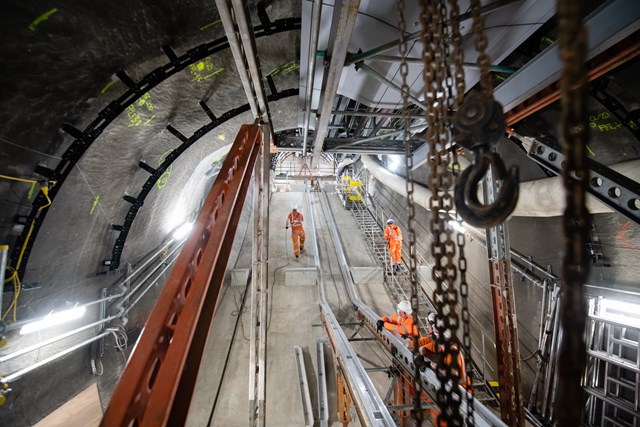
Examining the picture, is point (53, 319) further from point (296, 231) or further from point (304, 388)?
point (296, 231)

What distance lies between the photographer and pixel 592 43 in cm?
267

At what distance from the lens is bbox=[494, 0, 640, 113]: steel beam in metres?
2.39

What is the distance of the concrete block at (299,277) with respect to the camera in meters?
8.44

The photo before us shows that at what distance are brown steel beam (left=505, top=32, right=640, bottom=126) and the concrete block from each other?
Result: 22.8 ft

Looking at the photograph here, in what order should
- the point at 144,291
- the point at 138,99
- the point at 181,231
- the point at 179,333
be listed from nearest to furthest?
the point at 179,333, the point at 138,99, the point at 144,291, the point at 181,231

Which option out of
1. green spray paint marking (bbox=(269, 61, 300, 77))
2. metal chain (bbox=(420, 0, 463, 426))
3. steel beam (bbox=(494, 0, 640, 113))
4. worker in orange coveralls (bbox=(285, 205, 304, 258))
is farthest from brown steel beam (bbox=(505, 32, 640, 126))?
worker in orange coveralls (bbox=(285, 205, 304, 258))

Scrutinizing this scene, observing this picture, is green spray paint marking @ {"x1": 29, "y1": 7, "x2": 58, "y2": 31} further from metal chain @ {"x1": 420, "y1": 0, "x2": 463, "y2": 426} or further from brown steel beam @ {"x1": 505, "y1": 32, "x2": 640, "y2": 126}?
brown steel beam @ {"x1": 505, "y1": 32, "x2": 640, "y2": 126}

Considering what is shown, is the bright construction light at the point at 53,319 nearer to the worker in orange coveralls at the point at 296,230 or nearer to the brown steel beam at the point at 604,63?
the worker in orange coveralls at the point at 296,230

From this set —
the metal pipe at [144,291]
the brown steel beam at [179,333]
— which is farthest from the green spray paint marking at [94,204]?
the brown steel beam at [179,333]

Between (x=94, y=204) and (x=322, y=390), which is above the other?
(x=94, y=204)

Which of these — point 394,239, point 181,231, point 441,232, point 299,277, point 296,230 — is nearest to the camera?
point 441,232

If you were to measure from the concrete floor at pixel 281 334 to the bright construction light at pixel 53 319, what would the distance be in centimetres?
292

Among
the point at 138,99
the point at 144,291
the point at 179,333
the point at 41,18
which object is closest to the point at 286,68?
the point at 138,99

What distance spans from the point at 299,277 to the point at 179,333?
673cm
